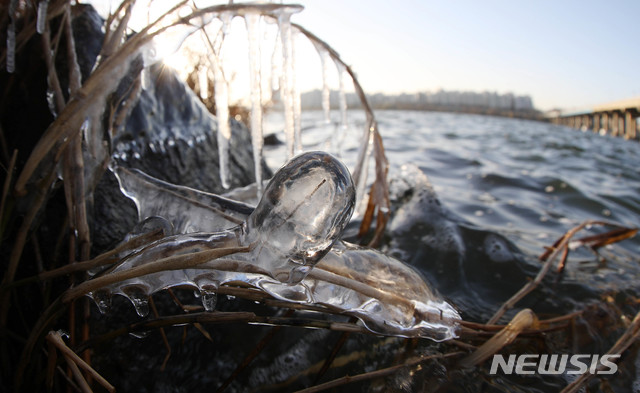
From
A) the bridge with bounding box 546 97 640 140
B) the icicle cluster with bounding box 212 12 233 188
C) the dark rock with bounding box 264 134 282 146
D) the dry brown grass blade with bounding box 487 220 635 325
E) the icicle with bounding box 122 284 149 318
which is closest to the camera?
the icicle with bounding box 122 284 149 318

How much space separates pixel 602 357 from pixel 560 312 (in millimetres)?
426

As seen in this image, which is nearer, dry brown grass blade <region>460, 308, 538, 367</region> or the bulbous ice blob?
the bulbous ice blob

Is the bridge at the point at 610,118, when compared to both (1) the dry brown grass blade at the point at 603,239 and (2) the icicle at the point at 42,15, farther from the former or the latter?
(2) the icicle at the point at 42,15

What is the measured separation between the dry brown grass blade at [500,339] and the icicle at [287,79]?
47.5 inches

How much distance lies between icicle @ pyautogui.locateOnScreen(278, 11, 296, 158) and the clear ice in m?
0.77

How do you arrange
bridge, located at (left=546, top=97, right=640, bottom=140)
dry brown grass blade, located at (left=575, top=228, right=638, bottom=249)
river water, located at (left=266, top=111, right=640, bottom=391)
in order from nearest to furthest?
river water, located at (left=266, top=111, right=640, bottom=391) → dry brown grass blade, located at (left=575, top=228, right=638, bottom=249) → bridge, located at (left=546, top=97, right=640, bottom=140)

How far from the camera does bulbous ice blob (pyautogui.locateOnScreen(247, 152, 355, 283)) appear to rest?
2.80 feet

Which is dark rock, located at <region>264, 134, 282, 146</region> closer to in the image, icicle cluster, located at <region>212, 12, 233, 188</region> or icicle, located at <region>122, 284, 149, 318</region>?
icicle cluster, located at <region>212, 12, 233, 188</region>

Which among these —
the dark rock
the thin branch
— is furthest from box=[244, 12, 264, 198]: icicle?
the dark rock

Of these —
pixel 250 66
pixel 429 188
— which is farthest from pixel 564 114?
pixel 250 66

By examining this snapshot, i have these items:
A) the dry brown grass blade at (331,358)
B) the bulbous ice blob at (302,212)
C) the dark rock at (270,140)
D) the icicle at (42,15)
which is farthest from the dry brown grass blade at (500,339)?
the dark rock at (270,140)

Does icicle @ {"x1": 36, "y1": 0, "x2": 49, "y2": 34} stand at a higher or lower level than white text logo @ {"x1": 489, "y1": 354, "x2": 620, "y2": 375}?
higher

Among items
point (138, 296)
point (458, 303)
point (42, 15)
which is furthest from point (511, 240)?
point (42, 15)

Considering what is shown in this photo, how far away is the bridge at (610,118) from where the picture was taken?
2097 cm
